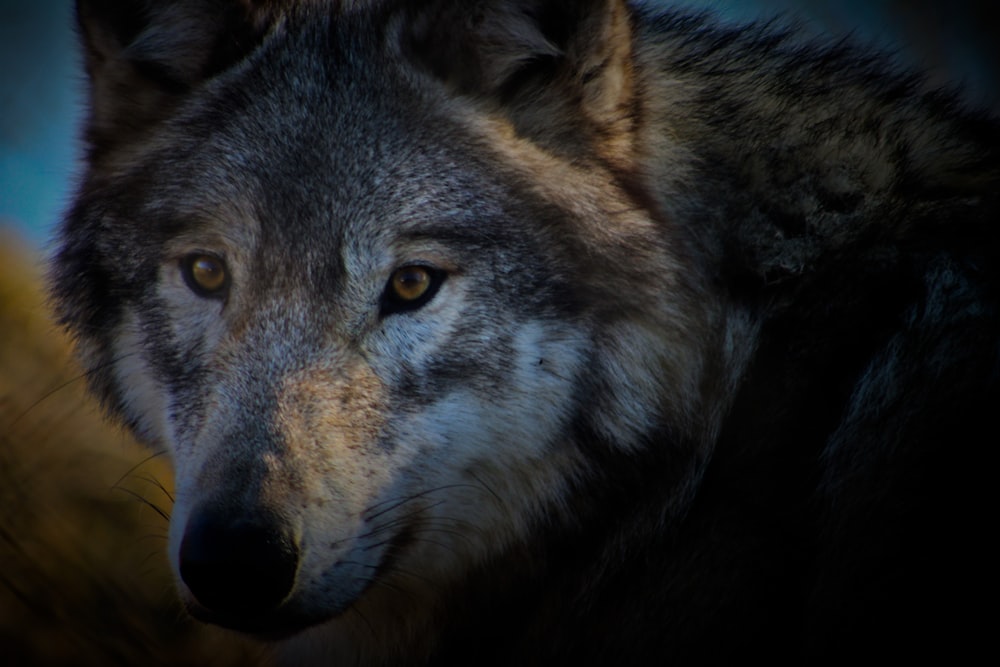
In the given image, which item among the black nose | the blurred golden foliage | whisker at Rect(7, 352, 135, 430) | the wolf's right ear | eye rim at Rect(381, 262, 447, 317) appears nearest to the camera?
the black nose

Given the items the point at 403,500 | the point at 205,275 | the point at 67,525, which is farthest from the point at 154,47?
the point at 67,525

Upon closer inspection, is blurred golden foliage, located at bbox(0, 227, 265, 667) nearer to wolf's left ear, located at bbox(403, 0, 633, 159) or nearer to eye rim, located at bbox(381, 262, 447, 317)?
eye rim, located at bbox(381, 262, 447, 317)

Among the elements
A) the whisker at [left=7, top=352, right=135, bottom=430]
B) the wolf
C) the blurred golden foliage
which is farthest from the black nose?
the blurred golden foliage

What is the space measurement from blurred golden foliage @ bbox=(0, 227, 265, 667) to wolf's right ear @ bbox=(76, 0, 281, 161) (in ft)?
1.88

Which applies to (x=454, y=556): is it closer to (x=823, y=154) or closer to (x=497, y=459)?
(x=497, y=459)

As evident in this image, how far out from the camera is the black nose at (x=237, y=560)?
163 cm

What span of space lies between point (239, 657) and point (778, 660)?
7.20ft

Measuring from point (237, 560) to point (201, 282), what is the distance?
0.71 m

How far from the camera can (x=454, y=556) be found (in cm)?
216

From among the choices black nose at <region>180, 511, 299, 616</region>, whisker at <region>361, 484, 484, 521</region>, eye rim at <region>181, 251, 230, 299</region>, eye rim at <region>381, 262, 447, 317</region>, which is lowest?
black nose at <region>180, 511, 299, 616</region>

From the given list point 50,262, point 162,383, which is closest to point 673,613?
point 162,383

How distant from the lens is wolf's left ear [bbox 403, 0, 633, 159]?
78.2 inches

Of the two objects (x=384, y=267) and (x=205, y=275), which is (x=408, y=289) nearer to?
(x=384, y=267)

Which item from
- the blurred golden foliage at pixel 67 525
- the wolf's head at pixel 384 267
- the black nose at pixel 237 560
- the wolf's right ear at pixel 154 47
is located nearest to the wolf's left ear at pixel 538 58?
the wolf's head at pixel 384 267
